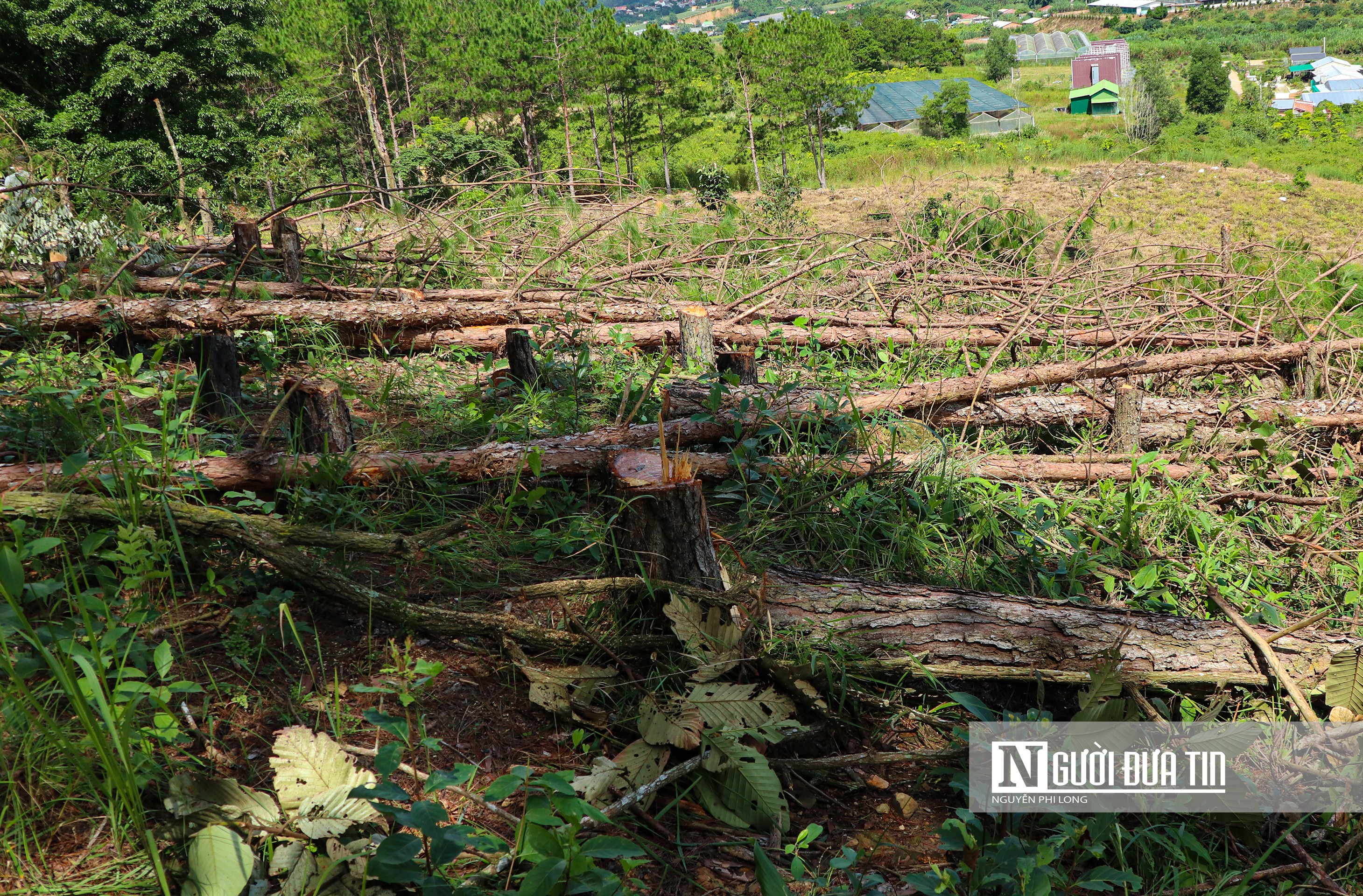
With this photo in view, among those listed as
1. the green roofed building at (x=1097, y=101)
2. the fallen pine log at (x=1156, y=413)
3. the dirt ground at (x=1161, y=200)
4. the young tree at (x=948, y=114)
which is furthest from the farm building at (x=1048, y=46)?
the fallen pine log at (x=1156, y=413)

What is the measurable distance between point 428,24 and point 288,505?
32.3 m

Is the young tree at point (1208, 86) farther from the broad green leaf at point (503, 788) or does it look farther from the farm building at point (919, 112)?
the broad green leaf at point (503, 788)

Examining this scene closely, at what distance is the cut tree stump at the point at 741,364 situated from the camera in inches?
157

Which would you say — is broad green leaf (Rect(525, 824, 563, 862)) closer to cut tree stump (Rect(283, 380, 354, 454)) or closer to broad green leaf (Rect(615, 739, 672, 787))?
broad green leaf (Rect(615, 739, 672, 787))

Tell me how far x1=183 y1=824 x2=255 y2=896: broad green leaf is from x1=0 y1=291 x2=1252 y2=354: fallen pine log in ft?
11.7

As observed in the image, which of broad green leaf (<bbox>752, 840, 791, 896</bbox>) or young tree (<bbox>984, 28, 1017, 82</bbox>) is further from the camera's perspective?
young tree (<bbox>984, 28, 1017, 82</bbox>)

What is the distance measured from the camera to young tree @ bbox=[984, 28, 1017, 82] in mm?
92188

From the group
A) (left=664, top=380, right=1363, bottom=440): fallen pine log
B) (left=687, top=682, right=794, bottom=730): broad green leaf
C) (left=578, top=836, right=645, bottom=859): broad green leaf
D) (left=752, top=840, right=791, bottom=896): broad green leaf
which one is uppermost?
(left=578, top=836, right=645, bottom=859): broad green leaf

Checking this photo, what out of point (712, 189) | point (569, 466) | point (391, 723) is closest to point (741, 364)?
point (569, 466)

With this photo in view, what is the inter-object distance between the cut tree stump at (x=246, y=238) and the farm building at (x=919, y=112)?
50.1m

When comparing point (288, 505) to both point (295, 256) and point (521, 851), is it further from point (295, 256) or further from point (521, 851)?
point (295, 256)

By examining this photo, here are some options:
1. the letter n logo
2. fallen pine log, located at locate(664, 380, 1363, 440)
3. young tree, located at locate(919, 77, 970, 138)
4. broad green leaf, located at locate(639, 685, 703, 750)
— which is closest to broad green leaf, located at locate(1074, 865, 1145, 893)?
the letter n logo

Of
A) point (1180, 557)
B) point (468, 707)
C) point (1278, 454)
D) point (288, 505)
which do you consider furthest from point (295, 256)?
point (1278, 454)

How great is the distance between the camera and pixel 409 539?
2287 mm
